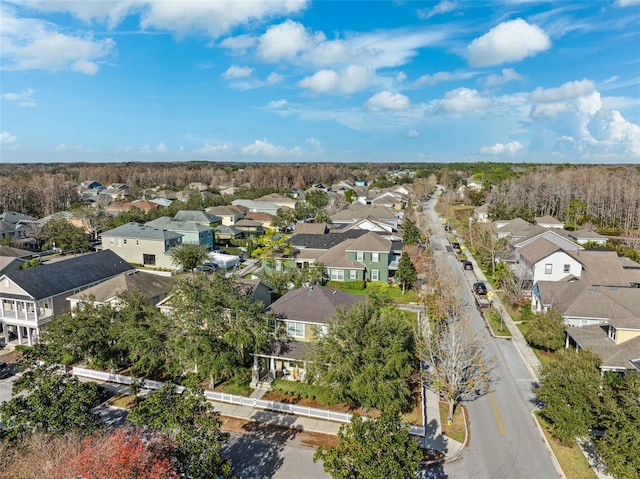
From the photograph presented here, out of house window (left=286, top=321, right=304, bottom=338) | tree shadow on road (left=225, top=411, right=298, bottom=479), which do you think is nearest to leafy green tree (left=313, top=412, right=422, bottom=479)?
tree shadow on road (left=225, top=411, right=298, bottom=479)

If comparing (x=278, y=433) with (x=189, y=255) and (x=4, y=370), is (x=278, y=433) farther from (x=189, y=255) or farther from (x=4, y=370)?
(x=189, y=255)

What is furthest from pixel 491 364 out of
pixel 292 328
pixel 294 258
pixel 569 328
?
pixel 294 258

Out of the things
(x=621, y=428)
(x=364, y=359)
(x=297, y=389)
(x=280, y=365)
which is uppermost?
(x=364, y=359)

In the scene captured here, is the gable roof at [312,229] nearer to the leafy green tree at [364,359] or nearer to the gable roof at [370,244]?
the gable roof at [370,244]

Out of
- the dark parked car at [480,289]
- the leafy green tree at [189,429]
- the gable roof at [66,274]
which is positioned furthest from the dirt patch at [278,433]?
the dark parked car at [480,289]

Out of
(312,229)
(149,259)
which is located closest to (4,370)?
(149,259)

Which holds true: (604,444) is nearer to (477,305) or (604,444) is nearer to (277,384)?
(277,384)

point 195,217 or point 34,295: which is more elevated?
point 195,217

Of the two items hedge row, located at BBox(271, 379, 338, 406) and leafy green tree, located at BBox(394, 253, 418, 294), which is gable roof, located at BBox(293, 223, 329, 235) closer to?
leafy green tree, located at BBox(394, 253, 418, 294)
